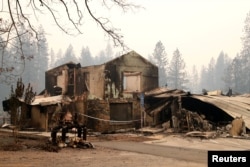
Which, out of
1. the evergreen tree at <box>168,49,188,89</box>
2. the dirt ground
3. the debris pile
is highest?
the evergreen tree at <box>168,49,188,89</box>

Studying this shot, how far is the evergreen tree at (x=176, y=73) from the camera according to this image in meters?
102

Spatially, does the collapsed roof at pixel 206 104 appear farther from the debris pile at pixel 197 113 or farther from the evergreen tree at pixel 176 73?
the evergreen tree at pixel 176 73

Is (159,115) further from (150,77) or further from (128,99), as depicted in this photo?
(150,77)

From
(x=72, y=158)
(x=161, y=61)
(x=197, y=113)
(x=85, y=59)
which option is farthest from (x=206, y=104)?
(x=85, y=59)

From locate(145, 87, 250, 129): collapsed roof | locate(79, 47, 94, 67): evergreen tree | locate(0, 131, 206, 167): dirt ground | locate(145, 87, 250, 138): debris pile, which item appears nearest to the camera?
locate(0, 131, 206, 167): dirt ground

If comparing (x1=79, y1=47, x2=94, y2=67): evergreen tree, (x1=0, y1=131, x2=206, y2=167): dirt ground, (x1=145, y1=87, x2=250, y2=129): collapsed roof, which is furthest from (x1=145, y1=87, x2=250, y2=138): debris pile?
(x1=79, y1=47, x2=94, y2=67): evergreen tree

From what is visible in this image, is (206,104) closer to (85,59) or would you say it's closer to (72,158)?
(72,158)

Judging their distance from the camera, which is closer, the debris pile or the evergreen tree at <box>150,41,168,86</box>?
Result: the debris pile

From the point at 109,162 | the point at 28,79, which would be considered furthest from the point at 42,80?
the point at 109,162

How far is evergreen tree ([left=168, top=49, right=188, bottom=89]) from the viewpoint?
102 m

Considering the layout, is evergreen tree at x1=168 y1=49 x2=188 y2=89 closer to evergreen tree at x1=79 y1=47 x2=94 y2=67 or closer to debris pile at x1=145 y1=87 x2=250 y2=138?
evergreen tree at x1=79 y1=47 x2=94 y2=67

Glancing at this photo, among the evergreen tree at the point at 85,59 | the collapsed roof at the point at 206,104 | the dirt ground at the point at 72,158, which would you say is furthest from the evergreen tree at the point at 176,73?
the dirt ground at the point at 72,158

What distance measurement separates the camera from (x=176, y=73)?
10262 centimetres

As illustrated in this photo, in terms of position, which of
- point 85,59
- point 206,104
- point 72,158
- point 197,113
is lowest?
point 72,158
